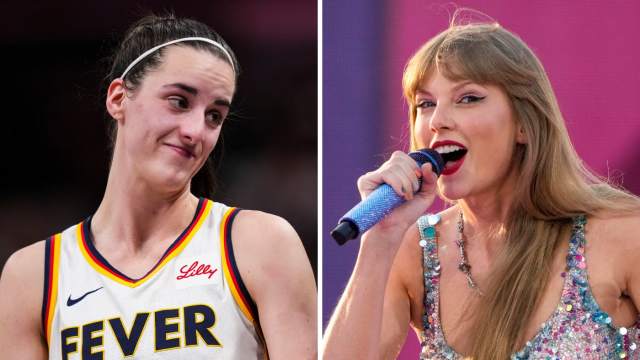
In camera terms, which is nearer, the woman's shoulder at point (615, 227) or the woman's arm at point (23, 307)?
the woman's shoulder at point (615, 227)

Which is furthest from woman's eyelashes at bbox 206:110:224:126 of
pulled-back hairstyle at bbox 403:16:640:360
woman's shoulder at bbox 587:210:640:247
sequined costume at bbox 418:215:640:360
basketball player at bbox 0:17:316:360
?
woman's shoulder at bbox 587:210:640:247

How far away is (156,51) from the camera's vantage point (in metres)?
1.95

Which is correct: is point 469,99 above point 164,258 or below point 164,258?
above

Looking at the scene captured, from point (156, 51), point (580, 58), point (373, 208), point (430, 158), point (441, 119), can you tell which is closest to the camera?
point (373, 208)

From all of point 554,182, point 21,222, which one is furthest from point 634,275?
point 21,222

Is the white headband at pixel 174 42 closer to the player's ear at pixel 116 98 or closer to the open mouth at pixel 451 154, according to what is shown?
the player's ear at pixel 116 98

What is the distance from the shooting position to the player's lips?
1910 millimetres

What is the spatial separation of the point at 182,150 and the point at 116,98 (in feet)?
0.75

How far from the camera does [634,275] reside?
5.58ft

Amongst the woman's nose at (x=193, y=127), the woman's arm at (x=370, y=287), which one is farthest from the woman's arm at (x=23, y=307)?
the woman's arm at (x=370, y=287)

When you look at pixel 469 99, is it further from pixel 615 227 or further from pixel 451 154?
pixel 615 227

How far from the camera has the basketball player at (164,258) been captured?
1828 mm

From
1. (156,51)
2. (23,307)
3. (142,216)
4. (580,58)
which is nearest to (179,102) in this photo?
(156,51)

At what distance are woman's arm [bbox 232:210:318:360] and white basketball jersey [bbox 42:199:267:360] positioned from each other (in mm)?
29
